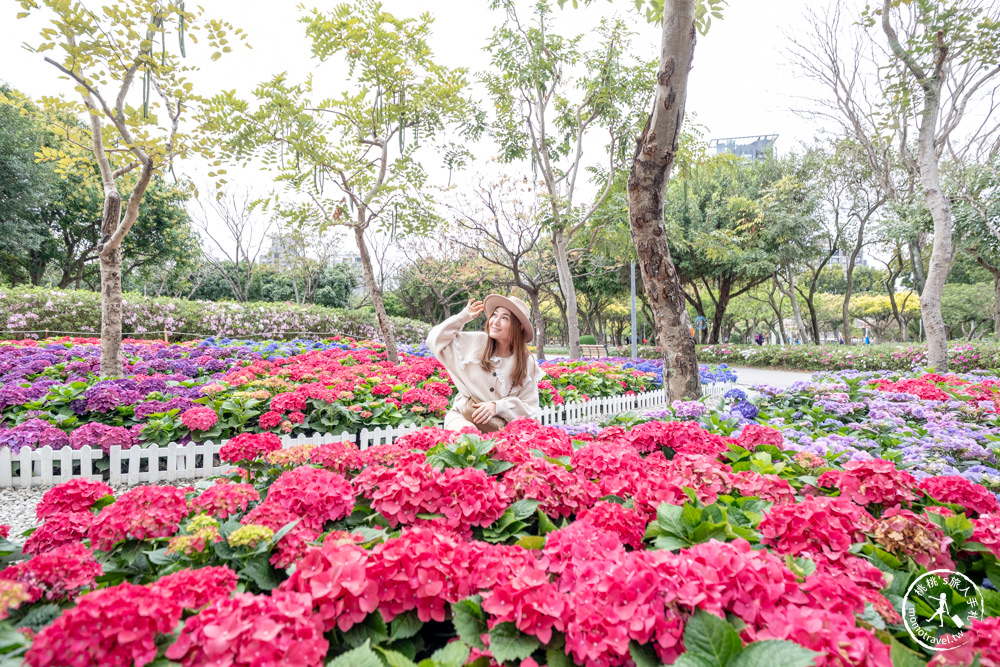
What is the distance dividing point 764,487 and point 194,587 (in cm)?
184

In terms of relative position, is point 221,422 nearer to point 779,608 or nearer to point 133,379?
point 133,379

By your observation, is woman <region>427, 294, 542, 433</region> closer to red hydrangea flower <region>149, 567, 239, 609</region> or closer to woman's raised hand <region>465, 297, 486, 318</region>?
woman's raised hand <region>465, 297, 486, 318</region>

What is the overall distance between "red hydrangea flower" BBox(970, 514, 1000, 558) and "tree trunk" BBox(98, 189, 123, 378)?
7112mm

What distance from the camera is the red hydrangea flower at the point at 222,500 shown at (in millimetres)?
1558

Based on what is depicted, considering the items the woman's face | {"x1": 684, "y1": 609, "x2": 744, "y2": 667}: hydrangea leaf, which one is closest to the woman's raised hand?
the woman's face

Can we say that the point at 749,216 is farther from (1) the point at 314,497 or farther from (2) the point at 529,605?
(2) the point at 529,605

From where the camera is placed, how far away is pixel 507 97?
1099 cm

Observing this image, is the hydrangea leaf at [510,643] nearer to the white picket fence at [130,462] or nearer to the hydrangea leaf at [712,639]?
the hydrangea leaf at [712,639]

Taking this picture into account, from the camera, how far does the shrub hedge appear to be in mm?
10223

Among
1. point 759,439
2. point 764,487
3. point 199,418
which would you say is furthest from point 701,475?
point 199,418

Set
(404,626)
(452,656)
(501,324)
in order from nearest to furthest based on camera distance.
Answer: (452,656), (404,626), (501,324)

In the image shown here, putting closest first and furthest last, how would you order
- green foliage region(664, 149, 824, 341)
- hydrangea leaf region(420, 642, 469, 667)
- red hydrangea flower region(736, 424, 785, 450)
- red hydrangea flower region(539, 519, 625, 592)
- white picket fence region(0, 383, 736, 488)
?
1. hydrangea leaf region(420, 642, 469, 667)
2. red hydrangea flower region(539, 519, 625, 592)
3. red hydrangea flower region(736, 424, 785, 450)
4. white picket fence region(0, 383, 736, 488)
5. green foliage region(664, 149, 824, 341)

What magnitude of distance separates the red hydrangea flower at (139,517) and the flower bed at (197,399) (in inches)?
89.1

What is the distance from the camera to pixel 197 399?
4707mm
